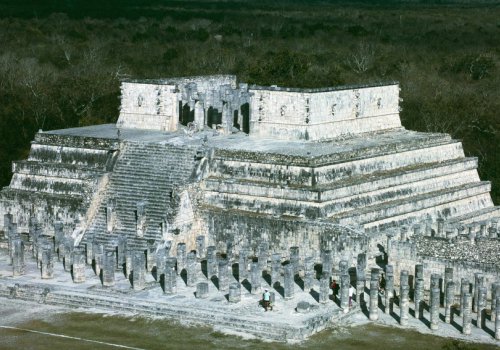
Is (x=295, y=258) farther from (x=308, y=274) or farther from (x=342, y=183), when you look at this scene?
(x=342, y=183)

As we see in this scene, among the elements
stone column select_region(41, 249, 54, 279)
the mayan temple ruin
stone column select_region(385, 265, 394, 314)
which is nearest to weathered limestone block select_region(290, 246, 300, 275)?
the mayan temple ruin

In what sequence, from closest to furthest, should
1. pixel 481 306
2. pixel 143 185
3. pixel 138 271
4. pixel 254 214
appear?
pixel 481 306
pixel 138 271
pixel 254 214
pixel 143 185

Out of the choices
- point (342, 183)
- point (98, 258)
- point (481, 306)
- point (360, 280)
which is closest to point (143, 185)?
point (98, 258)

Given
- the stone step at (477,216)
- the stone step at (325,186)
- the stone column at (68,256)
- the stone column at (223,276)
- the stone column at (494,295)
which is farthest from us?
the stone step at (477,216)

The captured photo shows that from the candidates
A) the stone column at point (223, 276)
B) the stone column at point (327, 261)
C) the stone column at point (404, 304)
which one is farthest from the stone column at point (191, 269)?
the stone column at point (404, 304)

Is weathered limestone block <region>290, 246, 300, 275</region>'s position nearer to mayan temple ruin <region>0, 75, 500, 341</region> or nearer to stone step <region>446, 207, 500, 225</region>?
mayan temple ruin <region>0, 75, 500, 341</region>

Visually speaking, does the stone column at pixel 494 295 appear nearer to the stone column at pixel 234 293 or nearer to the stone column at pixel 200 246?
the stone column at pixel 234 293
